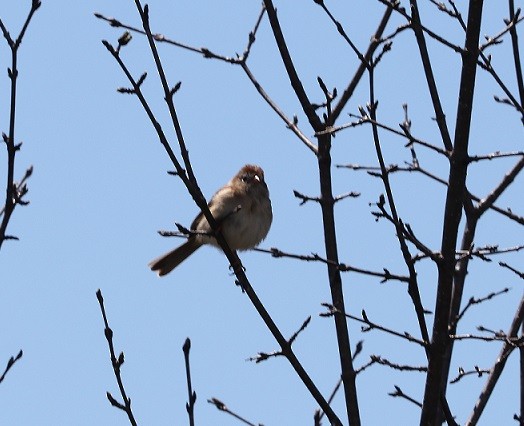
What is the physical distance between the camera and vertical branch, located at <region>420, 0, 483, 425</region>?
3631 millimetres

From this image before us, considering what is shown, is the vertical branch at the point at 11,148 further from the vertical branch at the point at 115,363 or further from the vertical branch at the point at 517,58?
the vertical branch at the point at 517,58

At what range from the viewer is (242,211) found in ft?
24.1

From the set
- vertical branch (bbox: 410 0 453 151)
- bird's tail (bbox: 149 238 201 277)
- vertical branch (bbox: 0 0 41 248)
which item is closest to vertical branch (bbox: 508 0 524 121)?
vertical branch (bbox: 410 0 453 151)

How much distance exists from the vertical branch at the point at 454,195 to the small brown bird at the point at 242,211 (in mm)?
3402

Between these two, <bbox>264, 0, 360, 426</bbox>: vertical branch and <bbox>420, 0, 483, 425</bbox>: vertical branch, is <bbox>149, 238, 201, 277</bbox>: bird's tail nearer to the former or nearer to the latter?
<bbox>264, 0, 360, 426</bbox>: vertical branch

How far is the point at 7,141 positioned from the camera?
3.85 m

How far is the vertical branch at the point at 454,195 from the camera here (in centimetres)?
363

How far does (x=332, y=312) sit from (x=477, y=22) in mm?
1289

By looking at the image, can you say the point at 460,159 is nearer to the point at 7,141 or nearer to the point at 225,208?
the point at 7,141

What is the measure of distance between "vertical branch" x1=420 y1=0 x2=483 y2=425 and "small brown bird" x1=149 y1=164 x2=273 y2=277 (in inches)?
134

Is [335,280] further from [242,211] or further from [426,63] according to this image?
[242,211]

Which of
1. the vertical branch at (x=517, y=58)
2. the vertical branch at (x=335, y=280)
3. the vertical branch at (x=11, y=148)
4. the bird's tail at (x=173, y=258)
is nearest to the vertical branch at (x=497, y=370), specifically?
the vertical branch at (x=335, y=280)

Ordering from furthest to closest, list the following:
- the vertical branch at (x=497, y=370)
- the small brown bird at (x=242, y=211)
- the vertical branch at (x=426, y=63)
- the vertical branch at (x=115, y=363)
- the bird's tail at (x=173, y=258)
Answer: the bird's tail at (x=173, y=258)
the small brown bird at (x=242, y=211)
the vertical branch at (x=497, y=370)
the vertical branch at (x=426, y=63)
the vertical branch at (x=115, y=363)

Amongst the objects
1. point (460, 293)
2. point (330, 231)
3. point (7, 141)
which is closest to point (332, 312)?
point (330, 231)
